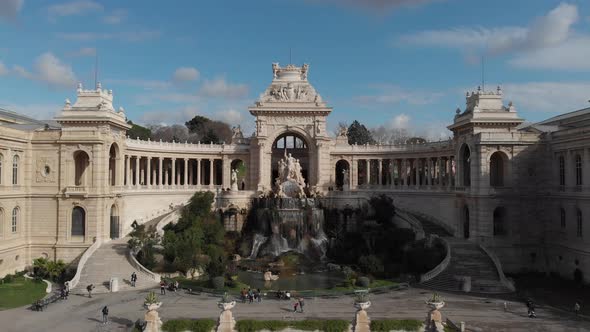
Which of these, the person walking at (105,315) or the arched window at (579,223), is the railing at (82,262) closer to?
the person walking at (105,315)

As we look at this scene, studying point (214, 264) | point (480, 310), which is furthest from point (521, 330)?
point (214, 264)

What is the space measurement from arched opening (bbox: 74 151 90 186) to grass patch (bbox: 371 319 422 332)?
107ft

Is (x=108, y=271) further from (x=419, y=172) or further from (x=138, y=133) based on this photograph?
(x=138, y=133)

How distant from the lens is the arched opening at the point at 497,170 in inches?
1876

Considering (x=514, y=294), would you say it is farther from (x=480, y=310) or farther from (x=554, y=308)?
(x=480, y=310)

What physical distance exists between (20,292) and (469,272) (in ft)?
120

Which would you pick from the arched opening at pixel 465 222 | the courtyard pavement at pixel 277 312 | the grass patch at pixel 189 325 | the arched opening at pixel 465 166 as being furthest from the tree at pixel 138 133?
the grass patch at pixel 189 325

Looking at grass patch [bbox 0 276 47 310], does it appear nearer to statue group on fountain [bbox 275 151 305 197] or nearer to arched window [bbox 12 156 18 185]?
arched window [bbox 12 156 18 185]

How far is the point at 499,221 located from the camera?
4650 cm

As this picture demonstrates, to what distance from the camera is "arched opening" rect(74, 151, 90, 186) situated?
47781 mm

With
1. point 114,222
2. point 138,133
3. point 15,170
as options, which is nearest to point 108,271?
point 114,222

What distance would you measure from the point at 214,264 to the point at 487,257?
80.1 feet

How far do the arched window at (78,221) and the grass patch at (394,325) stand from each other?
30.8m

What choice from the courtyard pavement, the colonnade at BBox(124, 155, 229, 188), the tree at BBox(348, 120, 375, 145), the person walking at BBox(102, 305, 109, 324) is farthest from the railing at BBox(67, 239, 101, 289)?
the tree at BBox(348, 120, 375, 145)
